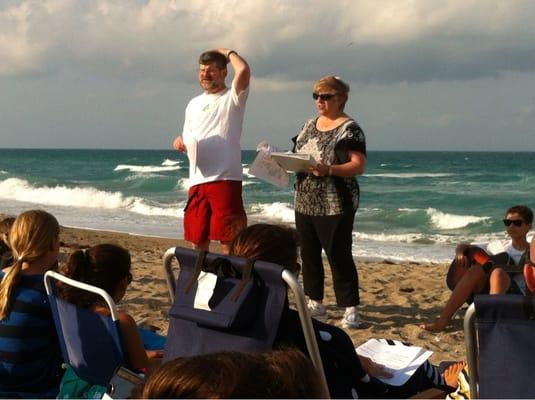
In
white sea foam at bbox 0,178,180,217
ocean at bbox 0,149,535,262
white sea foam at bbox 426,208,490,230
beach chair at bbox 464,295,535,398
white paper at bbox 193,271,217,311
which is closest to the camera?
beach chair at bbox 464,295,535,398

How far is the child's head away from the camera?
301 centimetres

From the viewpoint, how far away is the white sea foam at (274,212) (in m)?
21.6

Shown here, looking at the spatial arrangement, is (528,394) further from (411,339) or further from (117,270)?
(411,339)

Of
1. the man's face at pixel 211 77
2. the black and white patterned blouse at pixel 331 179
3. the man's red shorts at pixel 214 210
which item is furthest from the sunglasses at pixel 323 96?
the man's red shorts at pixel 214 210

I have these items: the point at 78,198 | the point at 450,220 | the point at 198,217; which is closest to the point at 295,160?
the point at 198,217

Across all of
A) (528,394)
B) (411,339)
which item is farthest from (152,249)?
(528,394)

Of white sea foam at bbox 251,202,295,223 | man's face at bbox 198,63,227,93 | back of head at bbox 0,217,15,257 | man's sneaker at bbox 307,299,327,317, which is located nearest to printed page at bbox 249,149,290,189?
man's face at bbox 198,63,227,93

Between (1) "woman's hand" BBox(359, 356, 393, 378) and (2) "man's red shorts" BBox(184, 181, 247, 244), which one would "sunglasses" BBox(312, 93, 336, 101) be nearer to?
(2) "man's red shorts" BBox(184, 181, 247, 244)

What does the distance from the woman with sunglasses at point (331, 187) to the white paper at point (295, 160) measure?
7cm

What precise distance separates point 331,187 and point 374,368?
2.01 meters

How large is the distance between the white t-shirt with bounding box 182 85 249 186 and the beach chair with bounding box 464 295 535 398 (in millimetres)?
2966

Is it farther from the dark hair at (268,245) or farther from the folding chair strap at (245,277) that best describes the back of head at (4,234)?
the folding chair strap at (245,277)

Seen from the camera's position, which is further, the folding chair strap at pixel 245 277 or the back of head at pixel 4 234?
the back of head at pixel 4 234

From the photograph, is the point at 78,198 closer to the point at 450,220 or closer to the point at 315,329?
the point at 450,220
